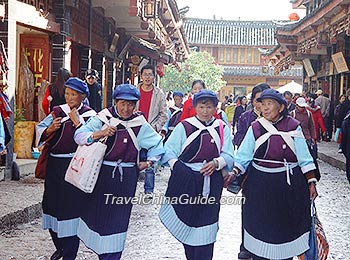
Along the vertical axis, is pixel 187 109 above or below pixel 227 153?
above

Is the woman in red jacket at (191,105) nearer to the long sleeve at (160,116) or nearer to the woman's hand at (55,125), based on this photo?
the long sleeve at (160,116)

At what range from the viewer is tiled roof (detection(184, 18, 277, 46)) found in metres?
55.8

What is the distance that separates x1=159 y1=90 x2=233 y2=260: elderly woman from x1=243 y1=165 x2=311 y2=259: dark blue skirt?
35 centimetres

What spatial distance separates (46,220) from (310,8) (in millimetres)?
28598

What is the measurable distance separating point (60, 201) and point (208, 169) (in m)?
1.43

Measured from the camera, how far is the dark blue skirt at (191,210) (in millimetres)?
5086

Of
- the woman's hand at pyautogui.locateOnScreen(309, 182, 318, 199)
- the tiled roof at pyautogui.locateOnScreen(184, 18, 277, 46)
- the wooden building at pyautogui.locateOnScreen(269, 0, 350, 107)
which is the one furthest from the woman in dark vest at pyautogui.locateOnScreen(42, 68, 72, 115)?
the tiled roof at pyautogui.locateOnScreen(184, 18, 277, 46)

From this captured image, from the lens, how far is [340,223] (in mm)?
7930

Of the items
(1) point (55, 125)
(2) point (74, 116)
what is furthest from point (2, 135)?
(2) point (74, 116)

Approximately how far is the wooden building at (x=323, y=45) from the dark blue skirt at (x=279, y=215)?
10.5 m

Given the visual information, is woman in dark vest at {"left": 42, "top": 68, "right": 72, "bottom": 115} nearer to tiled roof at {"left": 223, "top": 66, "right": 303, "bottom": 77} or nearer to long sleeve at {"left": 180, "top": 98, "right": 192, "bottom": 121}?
long sleeve at {"left": 180, "top": 98, "right": 192, "bottom": 121}

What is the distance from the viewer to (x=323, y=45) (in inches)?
888

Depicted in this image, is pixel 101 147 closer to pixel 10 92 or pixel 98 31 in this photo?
pixel 10 92

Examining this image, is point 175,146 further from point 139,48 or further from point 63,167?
point 139,48
